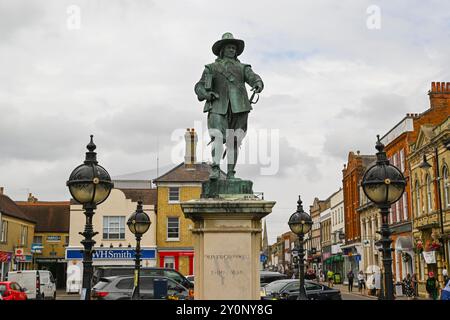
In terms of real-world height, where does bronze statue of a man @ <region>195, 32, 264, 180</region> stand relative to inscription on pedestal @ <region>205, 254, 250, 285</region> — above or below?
above

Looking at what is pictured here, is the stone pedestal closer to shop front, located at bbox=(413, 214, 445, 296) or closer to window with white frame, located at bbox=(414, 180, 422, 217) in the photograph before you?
shop front, located at bbox=(413, 214, 445, 296)

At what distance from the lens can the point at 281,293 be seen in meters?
21.2

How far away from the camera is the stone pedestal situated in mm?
7902

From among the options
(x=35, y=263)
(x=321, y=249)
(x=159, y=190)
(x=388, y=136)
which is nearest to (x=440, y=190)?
(x=388, y=136)

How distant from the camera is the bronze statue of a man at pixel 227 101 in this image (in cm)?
896

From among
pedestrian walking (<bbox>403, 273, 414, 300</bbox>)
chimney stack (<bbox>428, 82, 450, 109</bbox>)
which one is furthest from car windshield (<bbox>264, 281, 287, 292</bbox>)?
chimney stack (<bbox>428, 82, 450, 109</bbox>)

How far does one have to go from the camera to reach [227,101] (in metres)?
9.06

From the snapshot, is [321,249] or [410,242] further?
[321,249]

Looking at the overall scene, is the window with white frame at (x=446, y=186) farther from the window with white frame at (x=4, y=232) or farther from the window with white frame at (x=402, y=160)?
the window with white frame at (x=4, y=232)

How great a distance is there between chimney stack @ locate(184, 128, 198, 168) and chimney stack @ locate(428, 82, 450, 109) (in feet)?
62.2

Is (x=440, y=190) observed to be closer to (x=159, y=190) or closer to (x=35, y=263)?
(x=159, y=190)

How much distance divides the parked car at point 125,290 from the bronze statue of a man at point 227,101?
11.0m
